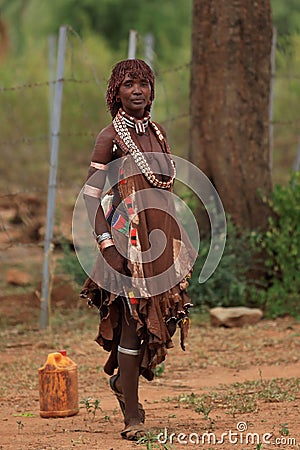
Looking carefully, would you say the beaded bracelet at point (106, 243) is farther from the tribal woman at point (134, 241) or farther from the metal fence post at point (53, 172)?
the metal fence post at point (53, 172)

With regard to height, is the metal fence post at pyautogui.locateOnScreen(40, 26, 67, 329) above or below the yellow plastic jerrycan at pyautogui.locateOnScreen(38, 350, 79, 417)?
above

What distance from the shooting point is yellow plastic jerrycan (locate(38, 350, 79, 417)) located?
4.71 m

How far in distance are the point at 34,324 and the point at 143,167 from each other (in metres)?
3.76

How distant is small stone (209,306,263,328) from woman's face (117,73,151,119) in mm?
3400

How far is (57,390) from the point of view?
4.72 metres

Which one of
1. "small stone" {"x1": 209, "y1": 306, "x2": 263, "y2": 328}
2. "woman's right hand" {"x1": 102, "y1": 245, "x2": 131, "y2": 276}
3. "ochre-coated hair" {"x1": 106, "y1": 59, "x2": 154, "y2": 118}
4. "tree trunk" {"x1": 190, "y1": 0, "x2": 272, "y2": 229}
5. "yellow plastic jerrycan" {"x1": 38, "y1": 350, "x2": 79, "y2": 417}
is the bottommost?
"yellow plastic jerrycan" {"x1": 38, "y1": 350, "x2": 79, "y2": 417}

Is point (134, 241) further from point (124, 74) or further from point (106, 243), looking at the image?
point (124, 74)

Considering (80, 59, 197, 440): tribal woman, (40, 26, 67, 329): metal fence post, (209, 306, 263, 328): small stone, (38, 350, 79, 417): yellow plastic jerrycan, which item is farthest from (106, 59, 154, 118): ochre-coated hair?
(209, 306, 263, 328): small stone

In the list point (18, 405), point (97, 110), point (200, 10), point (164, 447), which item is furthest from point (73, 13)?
point (164, 447)

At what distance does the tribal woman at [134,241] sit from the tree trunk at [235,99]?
360 centimetres

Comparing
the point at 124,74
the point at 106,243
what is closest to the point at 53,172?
the point at 124,74

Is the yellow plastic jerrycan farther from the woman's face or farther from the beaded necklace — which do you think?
the woman's face

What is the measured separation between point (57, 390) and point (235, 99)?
3674 millimetres

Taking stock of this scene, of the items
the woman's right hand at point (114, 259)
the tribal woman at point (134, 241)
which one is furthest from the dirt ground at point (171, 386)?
the woman's right hand at point (114, 259)
